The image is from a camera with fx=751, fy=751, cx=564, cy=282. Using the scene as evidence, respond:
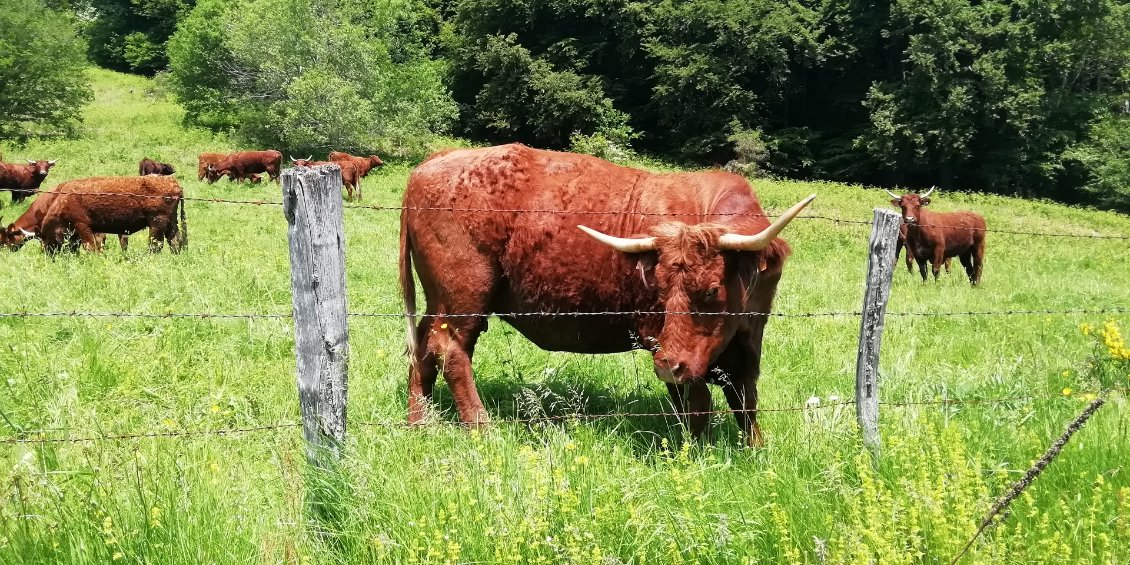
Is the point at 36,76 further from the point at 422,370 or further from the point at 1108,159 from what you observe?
the point at 1108,159

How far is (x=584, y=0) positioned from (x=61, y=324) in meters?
51.1

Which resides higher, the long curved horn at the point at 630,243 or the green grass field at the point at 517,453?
the long curved horn at the point at 630,243

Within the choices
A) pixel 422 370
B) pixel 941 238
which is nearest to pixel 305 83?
pixel 941 238

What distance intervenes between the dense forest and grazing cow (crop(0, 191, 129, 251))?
65.5ft

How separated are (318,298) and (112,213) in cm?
1154

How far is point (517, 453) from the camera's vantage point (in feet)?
11.8

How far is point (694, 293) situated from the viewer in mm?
4082

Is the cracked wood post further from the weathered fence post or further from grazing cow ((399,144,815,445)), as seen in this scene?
the weathered fence post

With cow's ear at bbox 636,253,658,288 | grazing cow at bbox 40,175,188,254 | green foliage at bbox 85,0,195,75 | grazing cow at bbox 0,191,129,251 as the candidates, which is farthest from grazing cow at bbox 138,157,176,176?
green foliage at bbox 85,0,195,75

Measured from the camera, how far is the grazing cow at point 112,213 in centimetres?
1180

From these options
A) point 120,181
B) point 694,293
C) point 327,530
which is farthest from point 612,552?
point 120,181

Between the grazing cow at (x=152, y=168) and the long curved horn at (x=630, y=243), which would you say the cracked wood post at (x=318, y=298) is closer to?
the long curved horn at (x=630, y=243)

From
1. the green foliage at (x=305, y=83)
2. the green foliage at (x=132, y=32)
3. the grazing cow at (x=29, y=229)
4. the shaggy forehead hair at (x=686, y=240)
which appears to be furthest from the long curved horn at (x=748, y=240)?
the green foliage at (x=132, y=32)

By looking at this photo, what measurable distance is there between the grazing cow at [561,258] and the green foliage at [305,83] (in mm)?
28748
